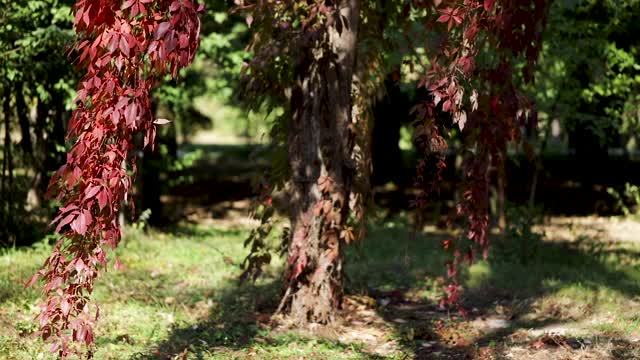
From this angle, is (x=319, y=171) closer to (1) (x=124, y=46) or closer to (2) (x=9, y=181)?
(1) (x=124, y=46)

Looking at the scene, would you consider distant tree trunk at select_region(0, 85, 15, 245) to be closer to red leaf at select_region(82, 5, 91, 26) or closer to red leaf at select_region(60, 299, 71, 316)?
red leaf at select_region(60, 299, 71, 316)

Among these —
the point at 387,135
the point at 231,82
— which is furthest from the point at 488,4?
the point at 387,135

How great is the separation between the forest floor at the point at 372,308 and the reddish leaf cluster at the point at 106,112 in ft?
6.24

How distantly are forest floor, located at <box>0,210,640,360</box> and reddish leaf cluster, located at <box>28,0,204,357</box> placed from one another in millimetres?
1901

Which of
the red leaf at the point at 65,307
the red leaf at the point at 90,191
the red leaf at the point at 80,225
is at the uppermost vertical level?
the red leaf at the point at 90,191

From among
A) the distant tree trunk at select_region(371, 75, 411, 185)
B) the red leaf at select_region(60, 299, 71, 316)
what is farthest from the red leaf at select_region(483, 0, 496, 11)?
the distant tree trunk at select_region(371, 75, 411, 185)

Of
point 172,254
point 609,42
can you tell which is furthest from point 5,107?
point 609,42

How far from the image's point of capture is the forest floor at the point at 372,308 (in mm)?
6301

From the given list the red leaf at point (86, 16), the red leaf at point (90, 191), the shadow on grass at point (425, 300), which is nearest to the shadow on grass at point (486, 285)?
the shadow on grass at point (425, 300)

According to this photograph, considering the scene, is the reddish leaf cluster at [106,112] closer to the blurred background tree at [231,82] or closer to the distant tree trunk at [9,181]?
the blurred background tree at [231,82]

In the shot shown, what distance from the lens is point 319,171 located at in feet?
23.6

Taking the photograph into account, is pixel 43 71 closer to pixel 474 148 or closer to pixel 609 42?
pixel 474 148

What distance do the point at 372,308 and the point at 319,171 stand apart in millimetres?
1623

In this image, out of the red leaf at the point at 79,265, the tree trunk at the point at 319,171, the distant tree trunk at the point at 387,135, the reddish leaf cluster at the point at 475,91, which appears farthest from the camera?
the distant tree trunk at the point at 387,135
